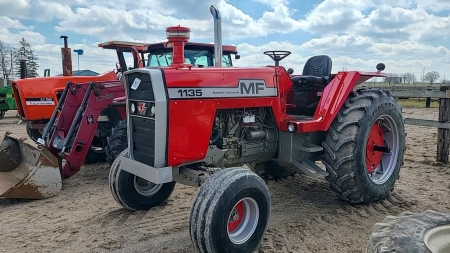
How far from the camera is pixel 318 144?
14.3 feet

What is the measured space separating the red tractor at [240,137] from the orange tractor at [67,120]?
682mm

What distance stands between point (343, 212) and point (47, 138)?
4.32 meters

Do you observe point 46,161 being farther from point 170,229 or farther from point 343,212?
point 343,212

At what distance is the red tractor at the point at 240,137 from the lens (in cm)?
310

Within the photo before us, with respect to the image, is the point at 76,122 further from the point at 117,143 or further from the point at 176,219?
the point at 176,219

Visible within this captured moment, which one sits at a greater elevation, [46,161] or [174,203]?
[46,161]

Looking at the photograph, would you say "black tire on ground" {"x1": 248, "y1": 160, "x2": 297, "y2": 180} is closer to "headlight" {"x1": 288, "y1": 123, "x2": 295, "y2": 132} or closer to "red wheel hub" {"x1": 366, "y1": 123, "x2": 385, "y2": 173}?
"red wheel hub" {"x1": 366, "y1": 123, "x2": 385, "y2": 173}

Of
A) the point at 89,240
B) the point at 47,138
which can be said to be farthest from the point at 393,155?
the point at 47,138

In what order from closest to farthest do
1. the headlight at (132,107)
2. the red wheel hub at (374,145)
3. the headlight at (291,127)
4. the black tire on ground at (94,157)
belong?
the headlight at (132,107), the headlight at (291,127), the red wheel hub at (374,145), the black tire on ground at (94,157)

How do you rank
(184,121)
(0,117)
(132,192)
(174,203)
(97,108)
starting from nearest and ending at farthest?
(184,121)
(132,192)
(174,203)
(97,108)
(0,117)

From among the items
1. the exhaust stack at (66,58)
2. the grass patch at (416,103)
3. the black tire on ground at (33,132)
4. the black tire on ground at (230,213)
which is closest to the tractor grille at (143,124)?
the black tire on ground at (230,213)

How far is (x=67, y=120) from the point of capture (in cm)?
567

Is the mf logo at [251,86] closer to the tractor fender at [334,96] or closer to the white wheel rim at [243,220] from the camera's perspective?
the tractor fender at [334,96]

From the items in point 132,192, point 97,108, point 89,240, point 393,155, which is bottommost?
point 89,240
